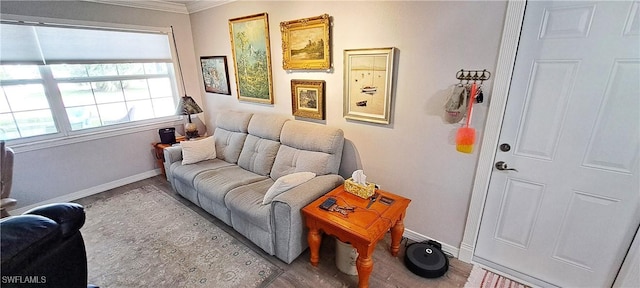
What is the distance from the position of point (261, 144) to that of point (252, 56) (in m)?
1.09

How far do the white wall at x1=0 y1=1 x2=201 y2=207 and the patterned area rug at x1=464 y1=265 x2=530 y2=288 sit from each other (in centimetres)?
413

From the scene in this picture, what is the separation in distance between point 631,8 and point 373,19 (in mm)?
1401

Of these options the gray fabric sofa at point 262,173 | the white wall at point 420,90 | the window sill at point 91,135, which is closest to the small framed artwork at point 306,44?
the white wall at point 420,90

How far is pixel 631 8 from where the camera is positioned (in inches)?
49.9

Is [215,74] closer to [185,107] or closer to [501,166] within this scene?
[185,107]

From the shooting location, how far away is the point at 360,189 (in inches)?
78.1

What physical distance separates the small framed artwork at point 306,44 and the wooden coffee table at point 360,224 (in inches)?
49.8

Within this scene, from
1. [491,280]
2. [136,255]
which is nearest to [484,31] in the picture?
[491,280]

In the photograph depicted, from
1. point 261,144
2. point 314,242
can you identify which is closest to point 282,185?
point 314,242

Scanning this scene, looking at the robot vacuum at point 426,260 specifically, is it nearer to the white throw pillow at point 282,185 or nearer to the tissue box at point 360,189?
the tissue box at point 360,189

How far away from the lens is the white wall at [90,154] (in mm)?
2729

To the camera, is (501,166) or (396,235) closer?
(501,166)

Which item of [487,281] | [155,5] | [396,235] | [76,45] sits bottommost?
[487,281]

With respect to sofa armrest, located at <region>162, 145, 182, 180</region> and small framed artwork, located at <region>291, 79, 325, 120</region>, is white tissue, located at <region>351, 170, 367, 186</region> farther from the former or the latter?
sofa armrest, located at <region>162, 145, 182, 180</region>
